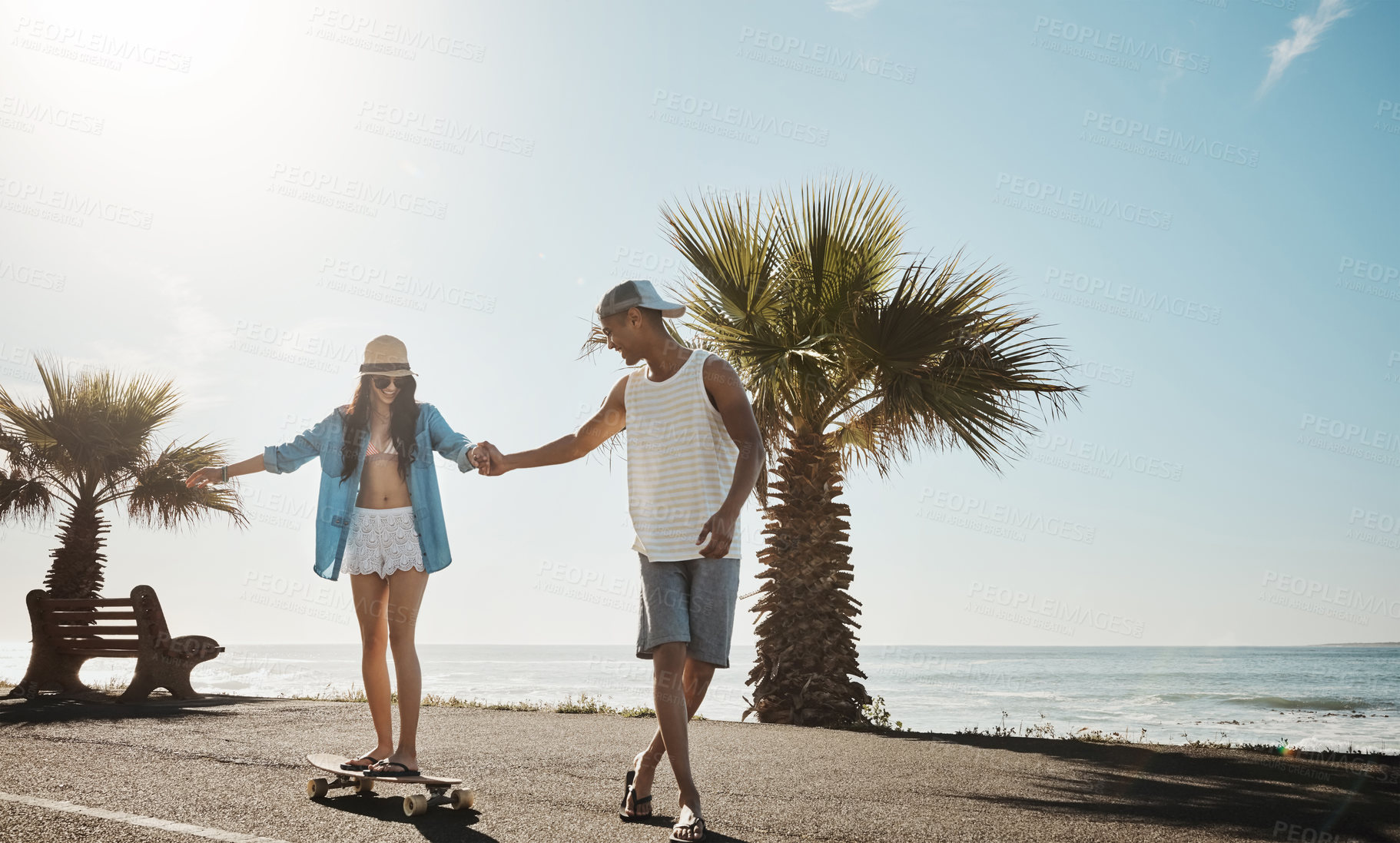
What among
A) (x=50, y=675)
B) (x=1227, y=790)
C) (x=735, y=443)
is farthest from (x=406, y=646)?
(x=50, y=675)

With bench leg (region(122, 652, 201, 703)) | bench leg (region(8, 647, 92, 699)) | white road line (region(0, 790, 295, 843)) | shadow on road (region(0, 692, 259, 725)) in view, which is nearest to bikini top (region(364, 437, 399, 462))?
white road line (region(0, 790, 295, 843))

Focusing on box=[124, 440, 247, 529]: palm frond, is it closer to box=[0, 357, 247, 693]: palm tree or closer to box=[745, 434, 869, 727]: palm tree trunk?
box=[0, 357, 247, 693]: palm tree

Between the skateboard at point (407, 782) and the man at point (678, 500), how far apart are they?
0.68 metres

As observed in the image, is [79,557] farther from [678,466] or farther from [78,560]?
[678,466]

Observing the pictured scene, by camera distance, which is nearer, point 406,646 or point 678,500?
point 678,500

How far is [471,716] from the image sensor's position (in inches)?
300

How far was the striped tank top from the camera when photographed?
335 centimetres

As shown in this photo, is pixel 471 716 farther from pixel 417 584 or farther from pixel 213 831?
pixel 213 831

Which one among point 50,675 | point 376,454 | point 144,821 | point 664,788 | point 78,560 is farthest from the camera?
point 78,560

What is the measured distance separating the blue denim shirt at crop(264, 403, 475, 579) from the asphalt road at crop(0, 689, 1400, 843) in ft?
3.47

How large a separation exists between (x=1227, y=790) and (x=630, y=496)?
11.7ft

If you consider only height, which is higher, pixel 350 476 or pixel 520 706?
pixel 350 476

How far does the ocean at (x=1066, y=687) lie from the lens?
17.7 metres

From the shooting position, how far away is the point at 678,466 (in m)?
3.42
